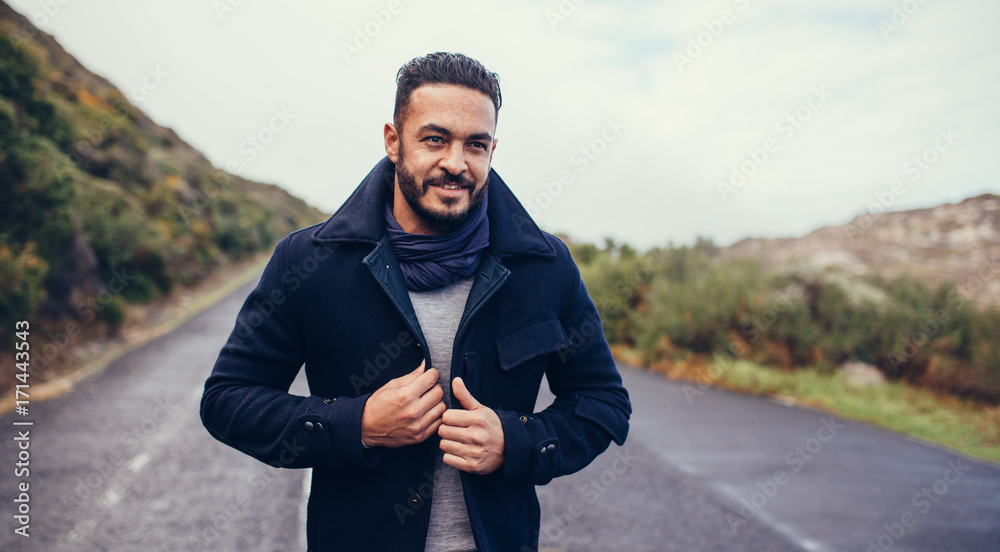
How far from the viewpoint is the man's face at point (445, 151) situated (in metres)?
1.67

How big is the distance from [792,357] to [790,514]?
6.55m

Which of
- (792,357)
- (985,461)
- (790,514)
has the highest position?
(790,514)

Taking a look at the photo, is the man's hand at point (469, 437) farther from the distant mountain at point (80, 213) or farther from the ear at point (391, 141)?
the distant mountain at point (80, 213)

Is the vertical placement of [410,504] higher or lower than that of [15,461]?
lower

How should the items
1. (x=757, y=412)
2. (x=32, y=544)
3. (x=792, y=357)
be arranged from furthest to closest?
(x=792, y=357) → (x=757, y=412) → (x=32, y=544)

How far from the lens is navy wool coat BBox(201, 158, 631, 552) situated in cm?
160

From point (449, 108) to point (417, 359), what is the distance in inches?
28.4

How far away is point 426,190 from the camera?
1.71 metres

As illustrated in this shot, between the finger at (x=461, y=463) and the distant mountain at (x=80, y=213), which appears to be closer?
the finger at (x=461, y=463)

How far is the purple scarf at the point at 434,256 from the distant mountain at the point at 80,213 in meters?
10.3

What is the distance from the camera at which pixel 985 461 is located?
23.0 feet

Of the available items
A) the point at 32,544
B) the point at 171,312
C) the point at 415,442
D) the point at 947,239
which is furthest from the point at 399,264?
the point at 947,239

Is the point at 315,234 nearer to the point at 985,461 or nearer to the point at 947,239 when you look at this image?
the point at 985,461

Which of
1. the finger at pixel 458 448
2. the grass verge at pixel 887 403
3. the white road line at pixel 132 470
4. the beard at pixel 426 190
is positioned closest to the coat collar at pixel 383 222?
the beard at pixel 426 190
